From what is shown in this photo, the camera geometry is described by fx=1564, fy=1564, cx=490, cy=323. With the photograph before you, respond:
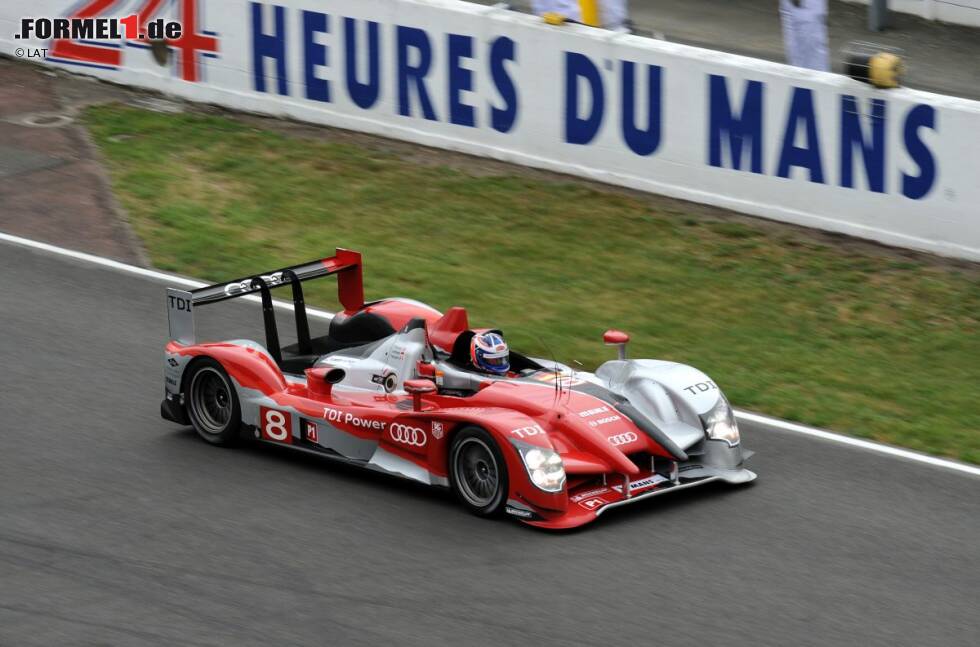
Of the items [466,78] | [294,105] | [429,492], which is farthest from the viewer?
[294,105]

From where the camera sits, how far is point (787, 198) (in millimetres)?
→ 14750

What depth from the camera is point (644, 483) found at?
9031 millimetres

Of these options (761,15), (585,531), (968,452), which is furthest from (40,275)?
(761,15)

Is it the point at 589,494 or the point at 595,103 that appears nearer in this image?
the point at 589,494

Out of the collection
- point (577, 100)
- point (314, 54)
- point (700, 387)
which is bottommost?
point (700, 387)

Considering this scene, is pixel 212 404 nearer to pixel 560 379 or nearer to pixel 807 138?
pixel 560 379

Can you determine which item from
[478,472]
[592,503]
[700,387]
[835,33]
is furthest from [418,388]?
[835,33]

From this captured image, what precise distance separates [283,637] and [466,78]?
949cm

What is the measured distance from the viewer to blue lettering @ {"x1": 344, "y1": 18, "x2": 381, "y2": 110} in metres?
16.7

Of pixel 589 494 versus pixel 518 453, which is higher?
pixel 518 453

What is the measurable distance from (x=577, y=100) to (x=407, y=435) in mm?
→ 7121

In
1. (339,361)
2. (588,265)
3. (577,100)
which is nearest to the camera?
(339,361)

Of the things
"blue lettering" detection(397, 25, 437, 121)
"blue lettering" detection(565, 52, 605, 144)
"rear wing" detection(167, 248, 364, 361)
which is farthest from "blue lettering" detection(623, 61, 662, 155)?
"rear wing" detection(167, 248, 364, 361)

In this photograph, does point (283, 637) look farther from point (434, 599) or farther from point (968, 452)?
point (968, 452)
